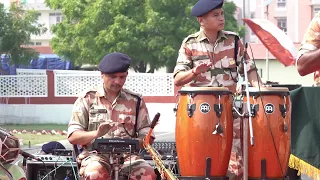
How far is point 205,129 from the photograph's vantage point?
6090 millimetres

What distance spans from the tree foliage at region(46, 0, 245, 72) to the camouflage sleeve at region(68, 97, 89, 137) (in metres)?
26.5

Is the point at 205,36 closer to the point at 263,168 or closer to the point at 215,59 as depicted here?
the point at 215,59

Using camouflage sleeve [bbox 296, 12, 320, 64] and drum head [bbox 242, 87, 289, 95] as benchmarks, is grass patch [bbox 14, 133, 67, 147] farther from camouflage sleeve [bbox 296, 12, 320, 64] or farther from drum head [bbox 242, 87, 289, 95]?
camouflage sleeve [bbox 296, 12, 320, 64]

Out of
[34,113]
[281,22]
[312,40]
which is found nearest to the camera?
[312,40]

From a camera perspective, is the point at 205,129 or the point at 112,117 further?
the point at 112,117

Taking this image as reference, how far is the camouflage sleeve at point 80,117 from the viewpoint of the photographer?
6371 millimetres

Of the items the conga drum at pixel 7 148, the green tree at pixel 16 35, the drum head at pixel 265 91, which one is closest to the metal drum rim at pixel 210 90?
the drum head at pixel 265 91

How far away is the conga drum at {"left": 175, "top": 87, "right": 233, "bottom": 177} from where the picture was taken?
6.08 m

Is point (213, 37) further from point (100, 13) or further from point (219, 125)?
point (100, 13)

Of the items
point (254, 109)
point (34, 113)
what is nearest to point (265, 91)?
point (254, 109)

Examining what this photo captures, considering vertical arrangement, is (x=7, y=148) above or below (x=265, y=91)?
below

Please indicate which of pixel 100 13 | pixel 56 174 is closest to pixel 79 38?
pixel 100 13

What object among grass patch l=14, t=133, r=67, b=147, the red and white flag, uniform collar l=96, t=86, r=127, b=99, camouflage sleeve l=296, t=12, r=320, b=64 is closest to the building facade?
the red and white flag

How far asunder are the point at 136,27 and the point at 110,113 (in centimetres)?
2720
